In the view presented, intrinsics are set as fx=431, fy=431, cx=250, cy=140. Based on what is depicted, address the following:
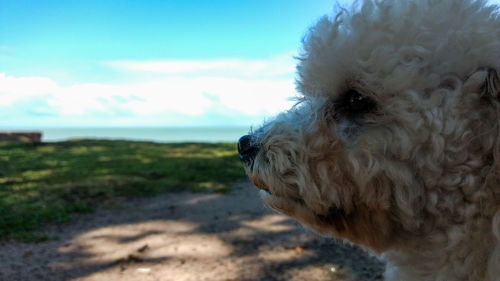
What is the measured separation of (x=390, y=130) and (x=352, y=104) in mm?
216

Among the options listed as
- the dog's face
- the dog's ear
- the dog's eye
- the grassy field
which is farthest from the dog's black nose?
the grassy field

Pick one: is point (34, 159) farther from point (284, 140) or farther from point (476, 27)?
point (476, 27)

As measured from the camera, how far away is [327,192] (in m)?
1.79

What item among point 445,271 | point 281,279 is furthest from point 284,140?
point 281,279

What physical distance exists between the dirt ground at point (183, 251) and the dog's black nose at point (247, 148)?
2046 mm

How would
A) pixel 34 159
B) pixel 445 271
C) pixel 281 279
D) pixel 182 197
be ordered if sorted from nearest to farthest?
pixel 445 271 → pixel 281 279 → pixel 182 197 → pixel 34 159

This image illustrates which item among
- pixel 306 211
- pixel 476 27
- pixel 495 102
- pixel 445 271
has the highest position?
pixel 476 27

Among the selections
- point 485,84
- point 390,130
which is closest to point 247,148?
point 390,130

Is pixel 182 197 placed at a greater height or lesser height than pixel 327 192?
lesser

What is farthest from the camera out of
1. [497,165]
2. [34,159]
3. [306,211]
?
[34,159]

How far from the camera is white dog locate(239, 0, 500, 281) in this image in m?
1.59

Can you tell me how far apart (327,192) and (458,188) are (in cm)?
49

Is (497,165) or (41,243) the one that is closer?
(497,165)

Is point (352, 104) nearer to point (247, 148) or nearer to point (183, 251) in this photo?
point (247, 148)
